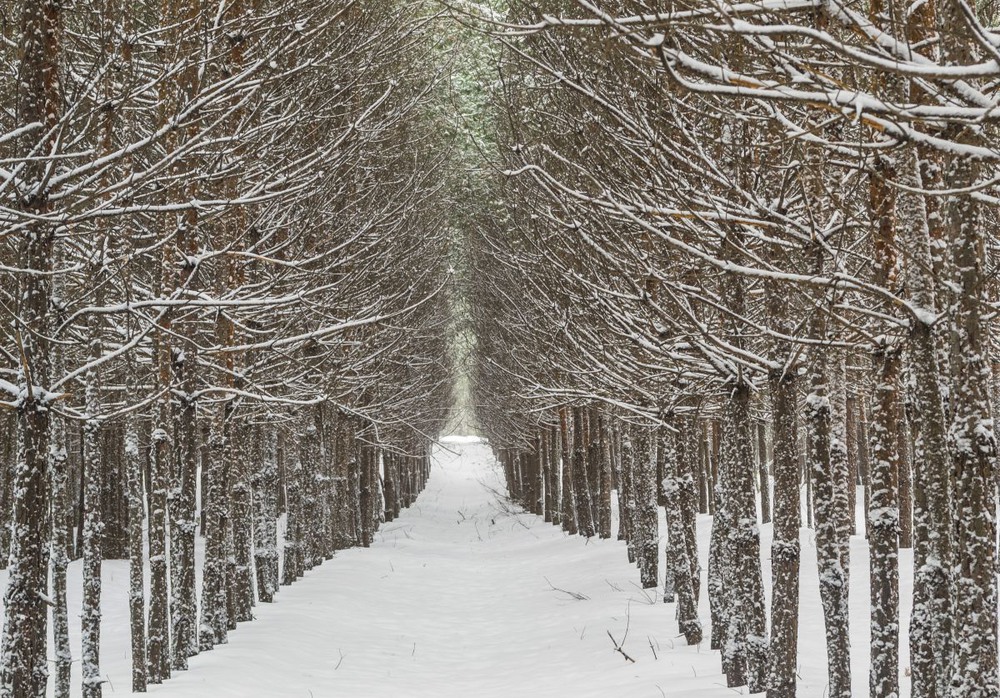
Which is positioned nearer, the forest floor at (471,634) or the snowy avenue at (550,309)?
the snowy avenue at (550,309)

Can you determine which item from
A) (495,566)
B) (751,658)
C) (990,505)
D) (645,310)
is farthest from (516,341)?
(990,505)

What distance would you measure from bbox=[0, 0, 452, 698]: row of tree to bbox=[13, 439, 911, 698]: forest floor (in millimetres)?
903

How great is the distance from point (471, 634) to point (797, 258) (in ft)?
36.9

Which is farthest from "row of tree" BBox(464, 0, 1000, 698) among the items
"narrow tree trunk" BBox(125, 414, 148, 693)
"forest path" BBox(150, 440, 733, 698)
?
"narrow tree trunk" BBox(125, 414, 148, 693)

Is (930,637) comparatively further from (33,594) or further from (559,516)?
(559,516)

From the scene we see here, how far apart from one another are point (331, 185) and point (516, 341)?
6557mm

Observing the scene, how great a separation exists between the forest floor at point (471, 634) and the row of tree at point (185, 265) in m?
0.90

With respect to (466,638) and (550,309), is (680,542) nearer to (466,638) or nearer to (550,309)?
(550,309)

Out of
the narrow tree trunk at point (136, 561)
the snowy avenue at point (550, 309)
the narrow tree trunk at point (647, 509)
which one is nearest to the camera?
the snowy avenue at point (550, 309)

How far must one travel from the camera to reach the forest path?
10.9 meters

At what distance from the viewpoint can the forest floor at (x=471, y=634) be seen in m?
10.9

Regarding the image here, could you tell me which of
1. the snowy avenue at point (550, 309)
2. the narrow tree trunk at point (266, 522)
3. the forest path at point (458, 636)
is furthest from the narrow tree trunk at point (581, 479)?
the narrow tree trunk at point (266, 522)

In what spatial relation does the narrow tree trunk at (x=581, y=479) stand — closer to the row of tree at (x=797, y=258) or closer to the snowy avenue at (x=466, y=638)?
the snowy avenue at (x=466, y=638)

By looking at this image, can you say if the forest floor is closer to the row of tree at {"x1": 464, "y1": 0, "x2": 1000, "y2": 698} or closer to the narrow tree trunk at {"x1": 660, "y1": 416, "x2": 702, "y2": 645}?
the narrow tree trunk at {"x1": 660, "y1": 416, "x2": 702, "y2": 645}
